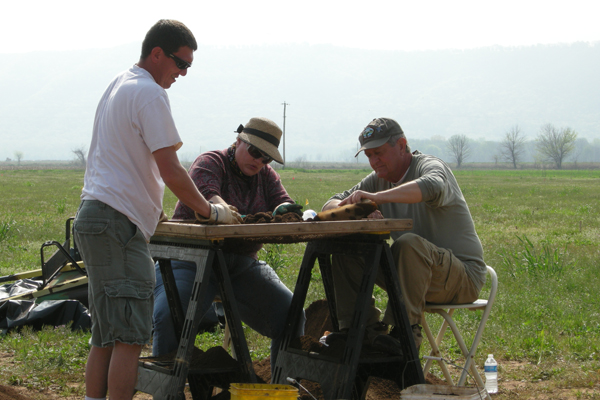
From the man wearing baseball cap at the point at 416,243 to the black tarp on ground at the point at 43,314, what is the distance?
262cm

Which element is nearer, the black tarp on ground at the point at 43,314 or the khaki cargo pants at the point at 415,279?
the khaki cargo pants at the point at 415,279

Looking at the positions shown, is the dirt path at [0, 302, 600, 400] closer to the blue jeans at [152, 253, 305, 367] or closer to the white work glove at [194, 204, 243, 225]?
the blue jeans at [152, 253, 305, 367]

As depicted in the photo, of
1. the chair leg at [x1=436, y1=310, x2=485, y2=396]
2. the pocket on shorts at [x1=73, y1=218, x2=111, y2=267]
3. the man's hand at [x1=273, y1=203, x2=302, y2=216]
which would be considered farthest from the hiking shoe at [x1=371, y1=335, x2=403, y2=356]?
the pocket on shorts at [x1=73, y1=218, x2=111, y2=267]

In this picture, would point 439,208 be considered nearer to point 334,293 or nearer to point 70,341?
point 334,293

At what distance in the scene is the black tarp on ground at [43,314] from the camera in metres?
4.82

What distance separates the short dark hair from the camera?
100 inches

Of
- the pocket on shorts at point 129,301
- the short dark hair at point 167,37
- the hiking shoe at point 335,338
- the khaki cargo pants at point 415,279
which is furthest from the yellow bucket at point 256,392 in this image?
the short dark hair at point 167,37

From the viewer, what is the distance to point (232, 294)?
2756mm

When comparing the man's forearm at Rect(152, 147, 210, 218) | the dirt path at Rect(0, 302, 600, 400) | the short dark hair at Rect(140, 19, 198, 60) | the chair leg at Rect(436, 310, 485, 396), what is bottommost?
the dirt path at Rect(0, 302, 600, 400)

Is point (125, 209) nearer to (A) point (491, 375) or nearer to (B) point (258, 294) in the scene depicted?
(B) point (258, 294)

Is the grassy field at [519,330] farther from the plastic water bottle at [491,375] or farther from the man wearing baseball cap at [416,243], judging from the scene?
the man wearing baseball cap at [416,243]

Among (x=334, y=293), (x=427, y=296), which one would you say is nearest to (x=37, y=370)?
(x=334, y=293)

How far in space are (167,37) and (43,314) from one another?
327cm

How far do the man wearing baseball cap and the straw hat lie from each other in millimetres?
508
